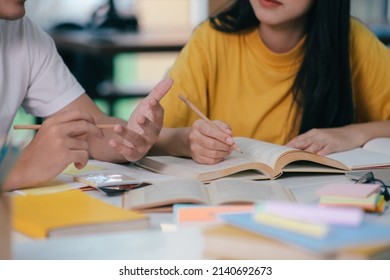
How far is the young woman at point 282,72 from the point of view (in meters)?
2.02

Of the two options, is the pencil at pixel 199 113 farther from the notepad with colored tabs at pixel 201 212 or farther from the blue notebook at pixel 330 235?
the blue notebook at pixel 330 235

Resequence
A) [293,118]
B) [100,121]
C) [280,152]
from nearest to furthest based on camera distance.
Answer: [280,152] → [100,121] → [293,118]

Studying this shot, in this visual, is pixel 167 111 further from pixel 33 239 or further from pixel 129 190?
pixel 33 239

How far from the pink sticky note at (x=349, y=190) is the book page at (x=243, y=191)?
0.48 ft

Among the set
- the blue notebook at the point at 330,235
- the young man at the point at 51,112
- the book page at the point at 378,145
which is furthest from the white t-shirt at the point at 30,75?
the blue notebook at the point at 330,235

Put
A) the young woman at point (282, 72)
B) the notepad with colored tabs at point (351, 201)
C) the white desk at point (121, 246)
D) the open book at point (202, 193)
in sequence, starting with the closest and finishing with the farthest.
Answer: the white desk at point (121, 246)
the notepad with colored tabs at point (351, 201)
the open book at point (202, 193)
the young woman at point (282, 72)

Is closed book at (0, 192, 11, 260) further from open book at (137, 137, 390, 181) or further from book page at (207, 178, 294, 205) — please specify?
open book at (137, 137, 390, 181)

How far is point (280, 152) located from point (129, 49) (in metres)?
2.47

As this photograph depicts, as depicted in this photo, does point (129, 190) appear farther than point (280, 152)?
No

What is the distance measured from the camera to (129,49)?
3904 mm

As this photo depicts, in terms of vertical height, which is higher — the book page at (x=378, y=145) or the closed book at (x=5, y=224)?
the closed book at (x=5, y=224)
